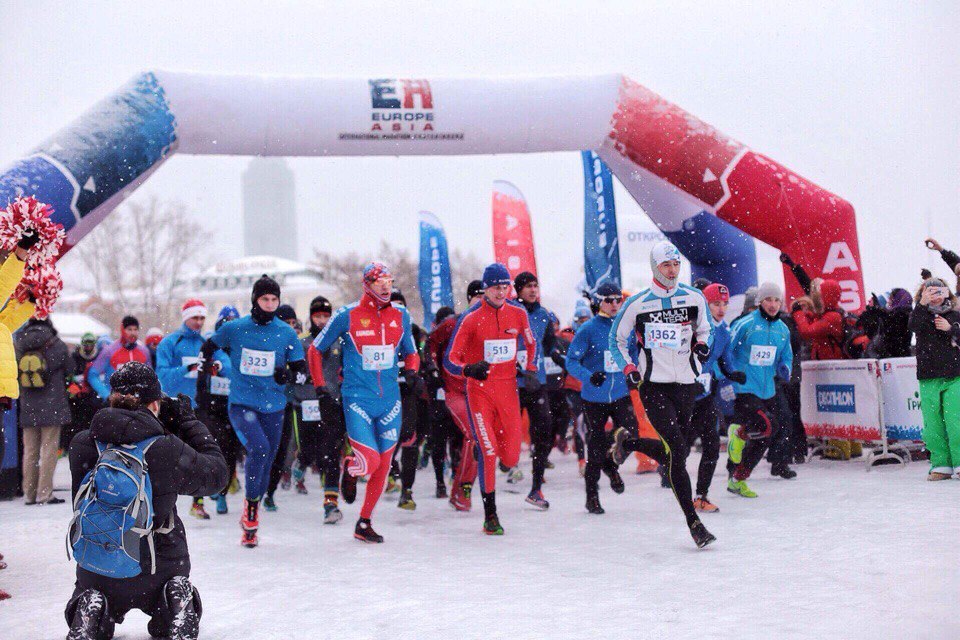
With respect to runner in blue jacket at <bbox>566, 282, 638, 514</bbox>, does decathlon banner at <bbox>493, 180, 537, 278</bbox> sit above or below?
above

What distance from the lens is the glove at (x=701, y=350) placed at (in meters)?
6.33

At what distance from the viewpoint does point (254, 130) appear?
11.9 metres

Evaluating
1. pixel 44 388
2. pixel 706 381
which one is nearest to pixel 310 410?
pixel 44 388

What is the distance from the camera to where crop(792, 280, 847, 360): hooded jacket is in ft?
35.6

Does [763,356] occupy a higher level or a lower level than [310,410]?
higher

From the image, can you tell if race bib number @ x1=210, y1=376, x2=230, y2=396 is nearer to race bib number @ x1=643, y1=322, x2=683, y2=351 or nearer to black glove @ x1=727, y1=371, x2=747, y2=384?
race bib number @ x1=643, y1=322, x2=683, y2=351

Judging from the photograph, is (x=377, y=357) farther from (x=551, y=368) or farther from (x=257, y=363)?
(x=551, y=368)

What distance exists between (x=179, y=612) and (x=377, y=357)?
10.8 ft

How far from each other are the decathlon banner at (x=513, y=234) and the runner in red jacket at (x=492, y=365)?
29.7ft

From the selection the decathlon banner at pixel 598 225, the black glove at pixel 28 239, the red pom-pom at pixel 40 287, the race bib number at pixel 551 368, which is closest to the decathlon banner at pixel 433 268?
the decathlon banner at pixel 598 225

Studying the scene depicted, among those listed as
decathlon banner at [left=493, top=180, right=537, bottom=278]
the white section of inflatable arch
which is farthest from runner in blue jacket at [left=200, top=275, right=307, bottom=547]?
decathlon banner at [left=493, top=180, right=537, bottom=278]

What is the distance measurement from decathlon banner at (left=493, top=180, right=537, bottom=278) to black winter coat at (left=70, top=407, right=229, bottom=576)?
12.7 metres

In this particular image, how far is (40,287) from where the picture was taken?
219 inches

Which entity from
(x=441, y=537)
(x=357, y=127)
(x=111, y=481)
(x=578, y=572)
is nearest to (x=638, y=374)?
(x=578, y=572)
